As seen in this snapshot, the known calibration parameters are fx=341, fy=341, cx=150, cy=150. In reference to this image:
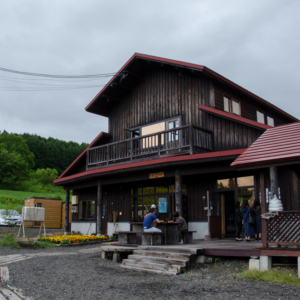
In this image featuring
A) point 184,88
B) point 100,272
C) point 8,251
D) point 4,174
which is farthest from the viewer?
point 4,174

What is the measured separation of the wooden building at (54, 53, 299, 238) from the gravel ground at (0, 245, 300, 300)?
16.1 feet

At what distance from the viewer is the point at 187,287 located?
6.70 m

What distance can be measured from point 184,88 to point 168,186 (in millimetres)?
4675

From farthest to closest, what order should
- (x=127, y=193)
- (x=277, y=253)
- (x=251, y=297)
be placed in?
(x=127, y=193)
(x=277, y=253)
(x=251, y=297)

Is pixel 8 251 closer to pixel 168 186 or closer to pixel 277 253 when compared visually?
pixel 168 186

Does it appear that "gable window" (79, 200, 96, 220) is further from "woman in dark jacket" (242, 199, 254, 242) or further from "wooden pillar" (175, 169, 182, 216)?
"woman in dark jacket" (242, 199, 254, 242)

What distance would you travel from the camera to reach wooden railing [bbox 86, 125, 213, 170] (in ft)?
44.8

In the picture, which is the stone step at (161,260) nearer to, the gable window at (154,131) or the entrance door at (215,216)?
the entrance door at (215,216)

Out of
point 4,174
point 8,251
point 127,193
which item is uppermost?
point 4,174

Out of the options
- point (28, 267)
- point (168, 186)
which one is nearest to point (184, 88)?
point (168, 186)

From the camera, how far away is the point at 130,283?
717 centimetres

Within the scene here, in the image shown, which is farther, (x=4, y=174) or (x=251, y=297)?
(x=4, y=174)

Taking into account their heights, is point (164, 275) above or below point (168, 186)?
below

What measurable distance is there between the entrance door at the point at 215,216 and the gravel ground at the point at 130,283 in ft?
16.1
